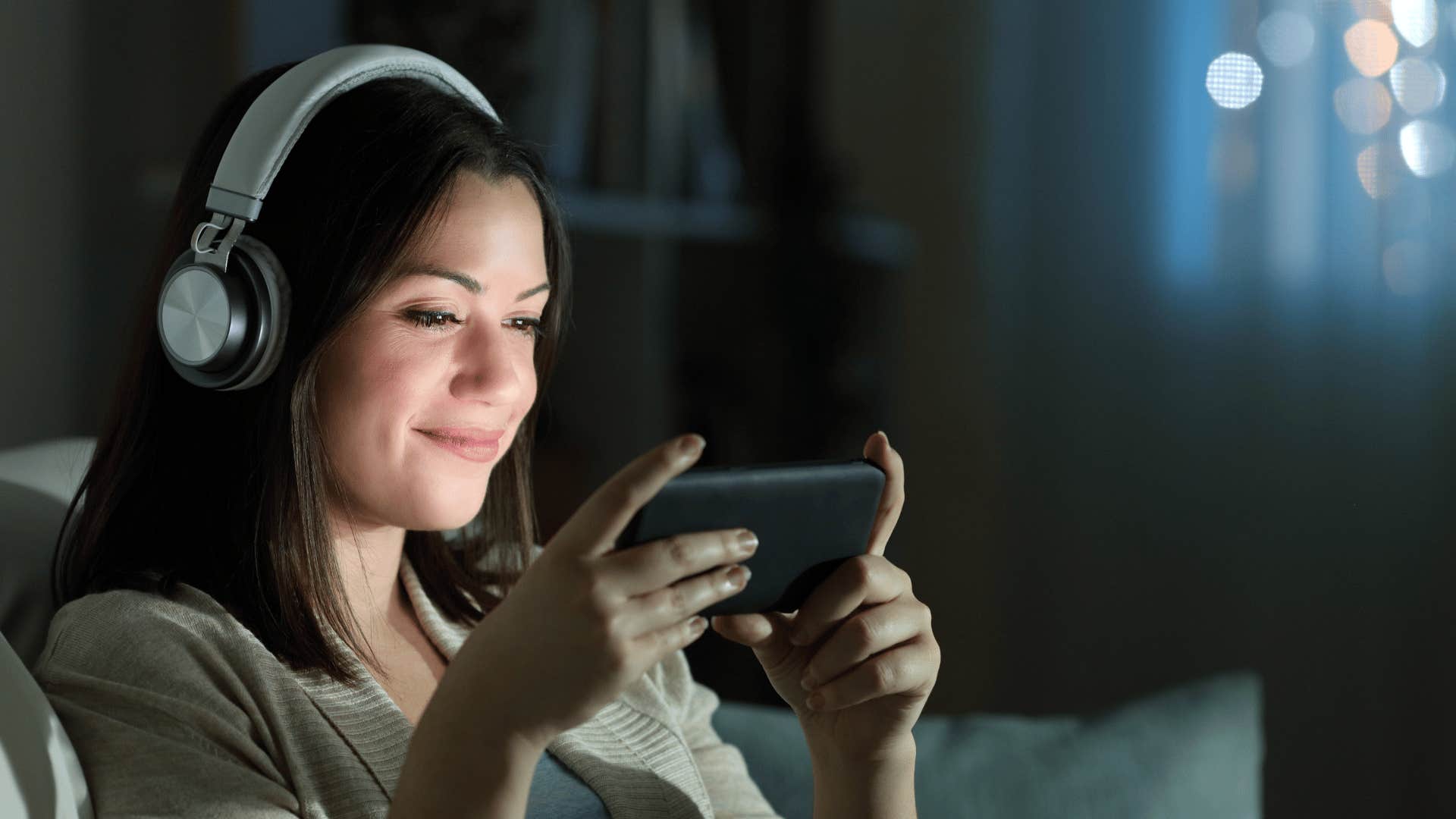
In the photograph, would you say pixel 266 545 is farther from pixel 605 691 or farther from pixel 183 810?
pixel 605 691

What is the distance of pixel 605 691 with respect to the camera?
627 millimetres

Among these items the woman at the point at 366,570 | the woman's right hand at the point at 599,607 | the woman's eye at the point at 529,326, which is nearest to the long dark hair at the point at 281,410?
the woman at the point at 366,570

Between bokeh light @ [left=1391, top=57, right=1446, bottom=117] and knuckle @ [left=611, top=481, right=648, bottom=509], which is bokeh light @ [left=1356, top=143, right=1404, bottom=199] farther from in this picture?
knuckle @ [left=611, top=481, right=648, bottom=509]

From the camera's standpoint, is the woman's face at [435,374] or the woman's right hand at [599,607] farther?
the woman's face at [435,374]

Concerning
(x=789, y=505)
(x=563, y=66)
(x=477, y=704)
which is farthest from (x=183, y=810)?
(x=563, y=66)

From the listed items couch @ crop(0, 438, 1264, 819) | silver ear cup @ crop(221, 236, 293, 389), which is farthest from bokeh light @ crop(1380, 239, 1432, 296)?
silver ear cup @ crop(221, 236, 293, 389)

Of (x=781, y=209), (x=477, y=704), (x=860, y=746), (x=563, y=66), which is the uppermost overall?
(x=563, y=66)

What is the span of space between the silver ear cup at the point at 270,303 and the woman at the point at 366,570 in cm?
1

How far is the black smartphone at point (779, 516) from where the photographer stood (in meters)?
0.64

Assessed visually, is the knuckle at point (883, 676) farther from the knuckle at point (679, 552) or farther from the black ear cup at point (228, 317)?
the black ear cup at point (228, 317)

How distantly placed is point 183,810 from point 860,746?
43cm

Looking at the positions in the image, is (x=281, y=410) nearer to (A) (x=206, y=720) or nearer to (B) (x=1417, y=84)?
(A) (x=206, y=720)

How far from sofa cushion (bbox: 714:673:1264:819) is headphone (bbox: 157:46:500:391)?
62 centimetres

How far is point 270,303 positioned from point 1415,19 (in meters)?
1.73
